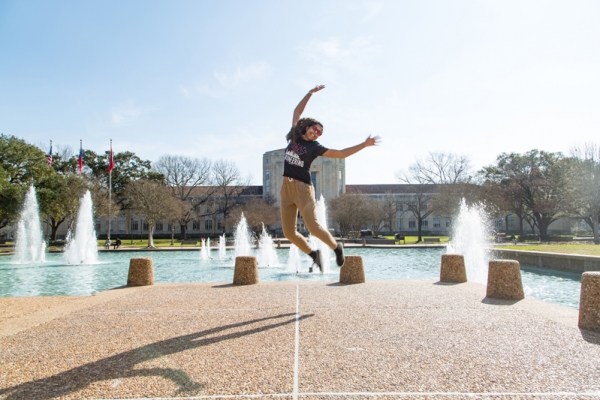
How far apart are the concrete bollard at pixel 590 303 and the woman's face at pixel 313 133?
3470 millimetres

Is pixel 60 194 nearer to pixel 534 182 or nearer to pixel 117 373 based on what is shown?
pixel 117 373

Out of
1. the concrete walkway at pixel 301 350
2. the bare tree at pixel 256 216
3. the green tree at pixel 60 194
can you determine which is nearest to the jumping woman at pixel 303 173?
the concrete walkway at pixel 301 350

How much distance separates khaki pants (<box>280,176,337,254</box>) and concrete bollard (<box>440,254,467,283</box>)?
16.2 ft

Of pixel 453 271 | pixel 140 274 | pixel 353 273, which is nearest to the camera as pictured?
pixel 353 273

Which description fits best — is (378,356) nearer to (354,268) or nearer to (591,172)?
(354,268)

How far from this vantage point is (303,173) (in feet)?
17.4

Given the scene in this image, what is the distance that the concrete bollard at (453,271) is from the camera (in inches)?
368

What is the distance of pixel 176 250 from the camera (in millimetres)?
32656

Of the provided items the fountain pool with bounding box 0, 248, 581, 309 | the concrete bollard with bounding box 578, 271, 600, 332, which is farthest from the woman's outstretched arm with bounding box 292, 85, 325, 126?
the fountain pool with bounding box 0, 248, 581, 309

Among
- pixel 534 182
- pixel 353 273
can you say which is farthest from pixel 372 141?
pixel 534 182

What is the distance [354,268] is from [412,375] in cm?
602

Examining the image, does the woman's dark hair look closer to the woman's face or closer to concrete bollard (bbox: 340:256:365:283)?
the woman's face

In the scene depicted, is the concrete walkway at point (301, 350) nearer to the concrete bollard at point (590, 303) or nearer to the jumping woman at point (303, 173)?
the concrete bollard at point (590, 303)

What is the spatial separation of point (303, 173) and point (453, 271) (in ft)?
18.1
